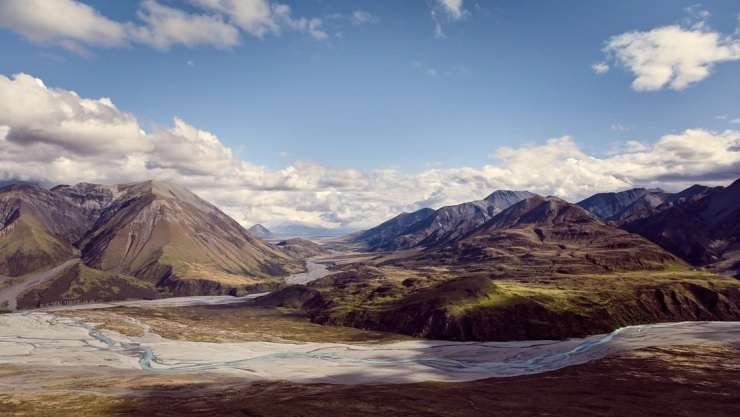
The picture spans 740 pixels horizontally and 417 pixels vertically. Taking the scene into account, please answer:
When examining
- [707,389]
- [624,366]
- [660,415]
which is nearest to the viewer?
[660,415]

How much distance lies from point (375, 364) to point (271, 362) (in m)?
39.4

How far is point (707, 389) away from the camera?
116375mm

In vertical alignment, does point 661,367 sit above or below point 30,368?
above

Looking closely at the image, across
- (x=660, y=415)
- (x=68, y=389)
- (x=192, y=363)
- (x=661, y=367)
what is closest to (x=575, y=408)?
(x=660, y=415)

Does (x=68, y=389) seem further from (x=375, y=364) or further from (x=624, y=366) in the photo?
(x=624, y=366)

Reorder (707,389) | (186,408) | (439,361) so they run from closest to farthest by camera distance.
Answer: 1. (186,408)
2. (707,389)
3. (439,361)

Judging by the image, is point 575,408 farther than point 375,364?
No

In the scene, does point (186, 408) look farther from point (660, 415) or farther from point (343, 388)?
point (660, 415)

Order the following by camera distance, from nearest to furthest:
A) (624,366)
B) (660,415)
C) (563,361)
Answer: (660,415) < (624,366) < (563,361)

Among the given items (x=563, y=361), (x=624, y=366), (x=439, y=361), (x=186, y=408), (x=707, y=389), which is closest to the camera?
(x=186, y=408)

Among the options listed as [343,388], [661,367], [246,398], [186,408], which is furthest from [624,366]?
[186,408]

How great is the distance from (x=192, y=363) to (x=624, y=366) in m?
146

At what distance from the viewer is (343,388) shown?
13338 centimetres

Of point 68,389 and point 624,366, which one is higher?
point 624,366
